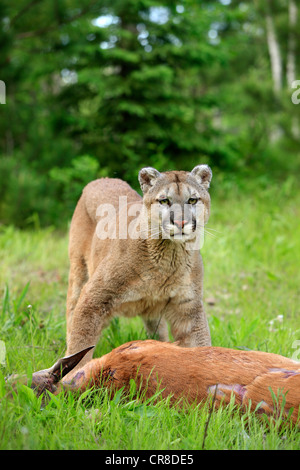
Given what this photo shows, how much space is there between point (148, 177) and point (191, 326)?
1.22m

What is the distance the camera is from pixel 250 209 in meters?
9.32

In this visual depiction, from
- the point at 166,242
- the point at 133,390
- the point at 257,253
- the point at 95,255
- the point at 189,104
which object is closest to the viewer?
the point at 133,390

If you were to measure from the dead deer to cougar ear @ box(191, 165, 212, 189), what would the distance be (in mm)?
1443

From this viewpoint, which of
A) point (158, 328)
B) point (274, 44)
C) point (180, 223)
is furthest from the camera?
point (274, 44)

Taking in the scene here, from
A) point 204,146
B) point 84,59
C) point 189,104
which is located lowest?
point 204,146

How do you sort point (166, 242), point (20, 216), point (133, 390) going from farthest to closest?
point (20, 216) < point (166, 242) < point (133, 390)

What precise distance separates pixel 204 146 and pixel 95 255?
6167mm

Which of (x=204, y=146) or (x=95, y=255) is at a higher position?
(x=204, y=146)

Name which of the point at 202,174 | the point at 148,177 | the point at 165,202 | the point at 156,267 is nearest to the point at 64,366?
the point at 156,267

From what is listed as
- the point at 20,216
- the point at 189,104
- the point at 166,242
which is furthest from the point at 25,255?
the point at 189,104

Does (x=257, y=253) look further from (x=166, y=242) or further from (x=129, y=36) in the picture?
(x=129, y=36)

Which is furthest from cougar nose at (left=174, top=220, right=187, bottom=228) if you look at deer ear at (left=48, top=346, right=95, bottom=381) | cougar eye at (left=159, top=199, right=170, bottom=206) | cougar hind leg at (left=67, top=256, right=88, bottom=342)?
cougar hind leg at (left=67, top=256, right=88, bottom=342)

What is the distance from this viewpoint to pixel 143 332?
4.84m

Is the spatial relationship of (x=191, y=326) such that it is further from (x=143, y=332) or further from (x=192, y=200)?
(x=192, y=200)
